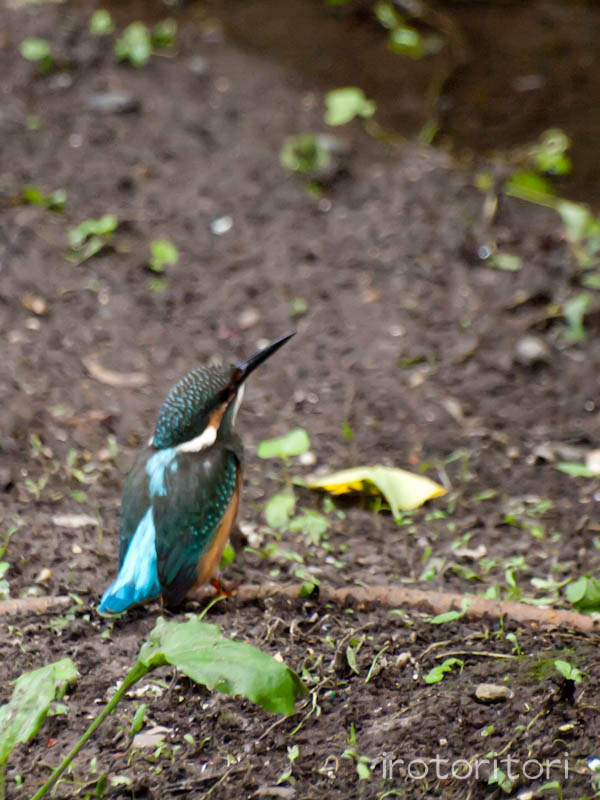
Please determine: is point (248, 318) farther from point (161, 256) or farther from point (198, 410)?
point (198, 410)

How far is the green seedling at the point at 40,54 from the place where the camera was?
252 inches

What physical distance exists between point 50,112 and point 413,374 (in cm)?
294

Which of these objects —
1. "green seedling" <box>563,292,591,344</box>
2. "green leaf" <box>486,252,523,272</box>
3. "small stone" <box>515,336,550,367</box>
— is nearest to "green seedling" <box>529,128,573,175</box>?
"green leaf" <box>486,252,523,272</box>

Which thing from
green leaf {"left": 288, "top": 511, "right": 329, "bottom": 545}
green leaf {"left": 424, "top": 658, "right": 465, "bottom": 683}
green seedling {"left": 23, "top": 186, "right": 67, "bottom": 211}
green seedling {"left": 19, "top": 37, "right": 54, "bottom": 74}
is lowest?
green seedling {"left": 23, "top": 186, "right": 67, "bottom": 211}

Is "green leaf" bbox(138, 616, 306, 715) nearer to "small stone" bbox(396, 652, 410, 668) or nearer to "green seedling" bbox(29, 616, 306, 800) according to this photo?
"green seedling" bbox(29, 616, 306, 800)

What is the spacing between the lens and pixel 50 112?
6.14m

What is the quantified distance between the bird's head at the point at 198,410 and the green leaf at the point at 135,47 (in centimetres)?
385

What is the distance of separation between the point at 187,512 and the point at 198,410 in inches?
13.9

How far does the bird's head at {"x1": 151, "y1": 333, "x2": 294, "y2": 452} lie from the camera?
10.7 ft

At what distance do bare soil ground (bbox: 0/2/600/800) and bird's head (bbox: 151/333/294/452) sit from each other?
1.37 ft

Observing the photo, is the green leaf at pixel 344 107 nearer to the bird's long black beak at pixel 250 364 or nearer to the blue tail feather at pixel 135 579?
the bird's long black beak at pixel 250 364

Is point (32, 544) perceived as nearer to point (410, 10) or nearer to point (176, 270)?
point (176, 270)

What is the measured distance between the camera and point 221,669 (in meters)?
2.05

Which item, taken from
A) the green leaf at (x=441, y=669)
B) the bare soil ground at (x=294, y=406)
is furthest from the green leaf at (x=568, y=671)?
the green leaf at (x=441, y=669)
